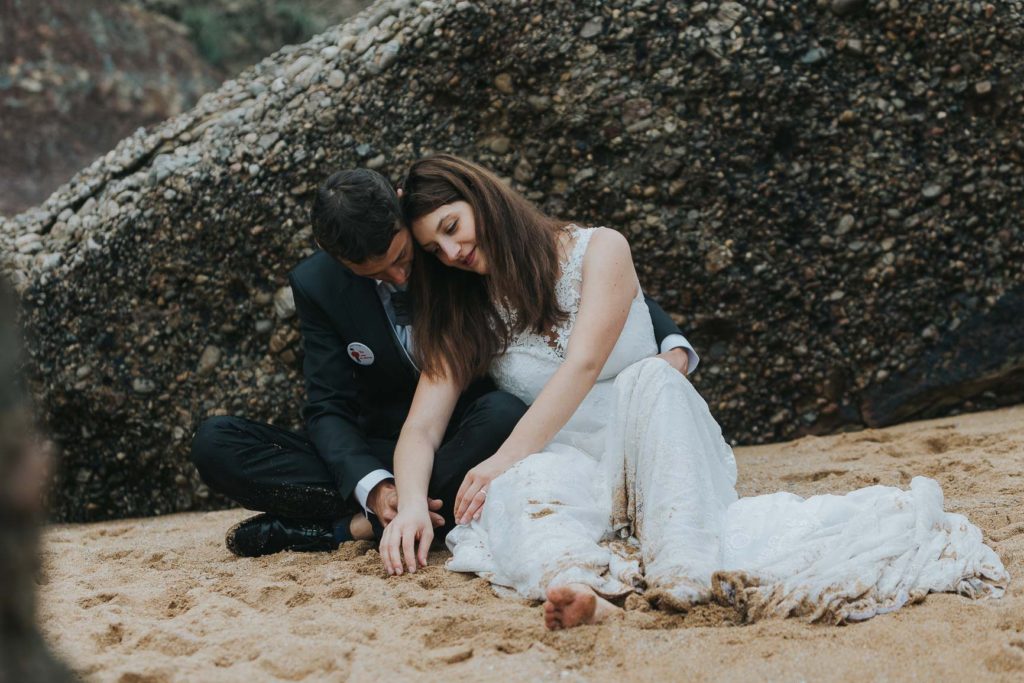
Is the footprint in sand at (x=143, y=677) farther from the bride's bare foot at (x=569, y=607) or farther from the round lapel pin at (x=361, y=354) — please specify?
the round lapel pin at (x=361, y=354)

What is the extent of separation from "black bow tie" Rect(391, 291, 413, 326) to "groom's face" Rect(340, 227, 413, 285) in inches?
4.9

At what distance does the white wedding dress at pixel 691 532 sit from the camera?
231 centimetres

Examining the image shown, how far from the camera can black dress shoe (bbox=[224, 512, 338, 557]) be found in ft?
10.5

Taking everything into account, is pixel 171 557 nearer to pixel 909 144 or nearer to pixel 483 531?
pixel 483 531

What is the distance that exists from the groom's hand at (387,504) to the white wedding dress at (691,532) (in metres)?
0.19

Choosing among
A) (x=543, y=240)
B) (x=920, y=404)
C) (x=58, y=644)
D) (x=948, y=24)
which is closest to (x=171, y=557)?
(x=58, y=644)

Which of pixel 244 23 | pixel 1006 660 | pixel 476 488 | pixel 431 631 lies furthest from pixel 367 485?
pixel 244 23

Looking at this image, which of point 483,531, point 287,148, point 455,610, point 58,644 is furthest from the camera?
point 287,148

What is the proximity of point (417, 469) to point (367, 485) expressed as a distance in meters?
0.19

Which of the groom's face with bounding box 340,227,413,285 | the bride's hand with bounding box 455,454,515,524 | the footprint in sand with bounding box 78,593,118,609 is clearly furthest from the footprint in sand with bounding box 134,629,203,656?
the groom's face with bounding box 340,227,413,285

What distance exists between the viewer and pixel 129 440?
416 centimetres

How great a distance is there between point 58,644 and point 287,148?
→ 7.76 ft

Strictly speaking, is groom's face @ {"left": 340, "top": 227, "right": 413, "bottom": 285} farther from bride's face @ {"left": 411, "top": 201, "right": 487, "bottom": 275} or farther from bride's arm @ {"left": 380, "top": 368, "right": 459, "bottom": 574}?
bride's arm @ {"left": 380, "top": 368, "right": 459, "bottom": 574}

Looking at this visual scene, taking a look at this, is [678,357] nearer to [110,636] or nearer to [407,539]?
[407,539]
